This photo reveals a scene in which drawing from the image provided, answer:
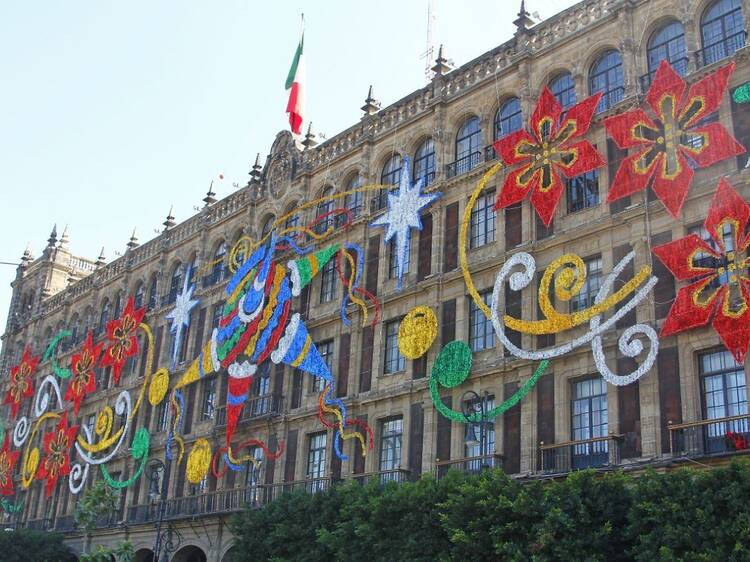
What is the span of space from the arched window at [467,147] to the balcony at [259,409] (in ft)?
35.1

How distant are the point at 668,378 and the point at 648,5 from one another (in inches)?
449

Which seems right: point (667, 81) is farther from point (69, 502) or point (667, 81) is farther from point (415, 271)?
point (69, 502)

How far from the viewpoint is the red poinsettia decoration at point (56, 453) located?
160ft

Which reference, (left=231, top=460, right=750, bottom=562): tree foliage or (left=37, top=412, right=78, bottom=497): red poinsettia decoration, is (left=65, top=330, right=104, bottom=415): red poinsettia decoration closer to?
(left=37, top=412, right=78, bottom=497): red poinsettia decoration

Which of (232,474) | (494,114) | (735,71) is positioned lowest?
(232,474)

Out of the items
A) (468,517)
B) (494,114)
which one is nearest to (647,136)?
(494,114)

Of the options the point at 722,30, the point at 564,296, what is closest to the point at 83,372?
the point at 564,296

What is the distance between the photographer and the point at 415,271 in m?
33.2

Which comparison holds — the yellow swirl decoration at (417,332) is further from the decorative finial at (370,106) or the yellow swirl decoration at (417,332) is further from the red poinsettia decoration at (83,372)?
the red poinsettia decoration at (83,372)

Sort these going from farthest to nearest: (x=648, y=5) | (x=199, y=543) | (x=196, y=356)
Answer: (x=196, y=356) < (x=199, y=543) < (x=648, y=5)

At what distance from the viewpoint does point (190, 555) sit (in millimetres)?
40094

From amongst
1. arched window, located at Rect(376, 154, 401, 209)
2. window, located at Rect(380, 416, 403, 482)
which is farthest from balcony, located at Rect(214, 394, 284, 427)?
arched window, located at Rect(376, 154, 401, 209)

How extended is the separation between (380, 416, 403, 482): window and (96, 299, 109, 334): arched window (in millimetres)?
24277

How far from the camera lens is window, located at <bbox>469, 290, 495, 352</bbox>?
29.8 meters
